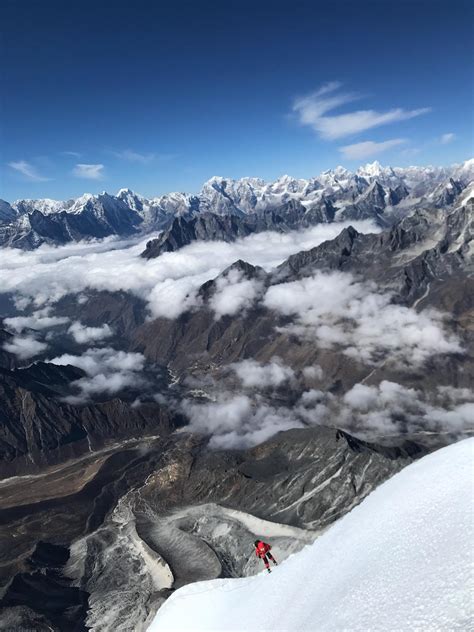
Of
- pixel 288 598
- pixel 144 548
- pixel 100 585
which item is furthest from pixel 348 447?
pixel 288 598

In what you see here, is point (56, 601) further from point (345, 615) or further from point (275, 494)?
point (345, 615)

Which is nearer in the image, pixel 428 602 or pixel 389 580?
pixel 428 602

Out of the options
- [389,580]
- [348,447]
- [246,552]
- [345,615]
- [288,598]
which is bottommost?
[246,552]

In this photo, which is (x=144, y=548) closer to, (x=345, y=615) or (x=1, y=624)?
(x=1, y=624)

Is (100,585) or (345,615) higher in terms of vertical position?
(345,615)

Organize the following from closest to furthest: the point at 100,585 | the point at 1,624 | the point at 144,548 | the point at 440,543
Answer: the point at 440,543 → the point at 1,624 → the point at 100,585 → the point at 144,548

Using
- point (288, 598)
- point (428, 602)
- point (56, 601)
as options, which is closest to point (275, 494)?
point (56, 601)

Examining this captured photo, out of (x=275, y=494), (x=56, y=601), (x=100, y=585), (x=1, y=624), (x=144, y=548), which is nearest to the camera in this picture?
(x=1, y=624)
